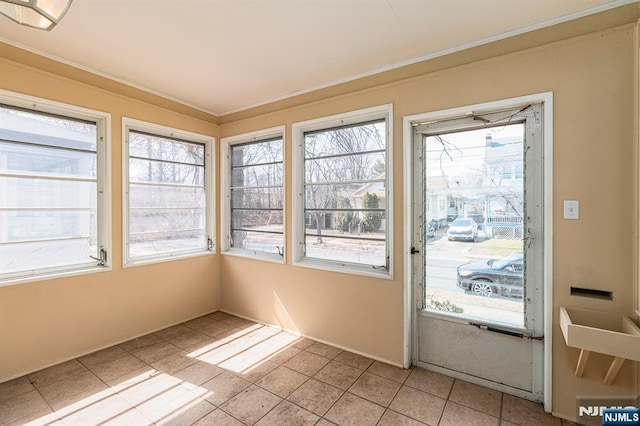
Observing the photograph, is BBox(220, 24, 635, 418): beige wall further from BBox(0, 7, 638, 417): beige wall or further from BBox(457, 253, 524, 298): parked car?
BBox(457, 253, 524, 298): parked car

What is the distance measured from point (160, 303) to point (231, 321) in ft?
2.76

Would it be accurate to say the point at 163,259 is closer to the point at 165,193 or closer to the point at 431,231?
the point at 165,193

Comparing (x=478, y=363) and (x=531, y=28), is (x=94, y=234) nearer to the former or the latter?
(x=478, y=363)

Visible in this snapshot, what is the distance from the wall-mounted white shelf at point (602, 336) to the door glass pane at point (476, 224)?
345 mm

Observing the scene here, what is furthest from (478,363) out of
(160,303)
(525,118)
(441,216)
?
(160,303)

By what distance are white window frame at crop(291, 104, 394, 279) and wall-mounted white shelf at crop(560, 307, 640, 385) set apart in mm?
1244

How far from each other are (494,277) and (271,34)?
8.17ft

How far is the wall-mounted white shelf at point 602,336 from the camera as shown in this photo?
1585mm

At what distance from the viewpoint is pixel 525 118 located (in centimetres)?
213

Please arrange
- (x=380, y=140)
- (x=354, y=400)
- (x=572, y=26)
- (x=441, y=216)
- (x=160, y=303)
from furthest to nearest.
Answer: (x=160, y=303) < (x=380, y=140) < (x=441, y=216) < (x=354, y=400) < (x=572, y=26)

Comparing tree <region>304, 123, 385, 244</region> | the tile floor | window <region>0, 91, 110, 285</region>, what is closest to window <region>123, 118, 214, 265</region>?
window <region>0, 91, 110, 285</region>

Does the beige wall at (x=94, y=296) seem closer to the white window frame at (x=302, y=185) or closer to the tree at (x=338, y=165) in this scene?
the white window frame at (x=302, y=185)

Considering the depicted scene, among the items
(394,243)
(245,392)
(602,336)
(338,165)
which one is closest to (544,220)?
(602,336)

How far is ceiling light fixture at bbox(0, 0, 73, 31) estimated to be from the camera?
1.02 meters
